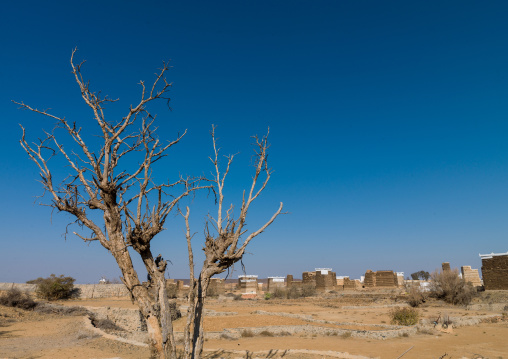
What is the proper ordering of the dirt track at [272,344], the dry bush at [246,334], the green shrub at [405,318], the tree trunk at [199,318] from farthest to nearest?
the green shrub at [405,318]
the dry bush at [246,334]
the dirt track at [272,344]
the tree trunk at [199,318]

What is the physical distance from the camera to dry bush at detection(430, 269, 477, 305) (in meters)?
28.0

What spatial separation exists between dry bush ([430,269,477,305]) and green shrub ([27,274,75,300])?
3505cm

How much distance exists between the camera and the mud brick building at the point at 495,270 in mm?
26844

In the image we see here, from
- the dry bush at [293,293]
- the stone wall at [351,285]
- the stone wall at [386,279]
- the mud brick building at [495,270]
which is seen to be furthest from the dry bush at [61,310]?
the stone wall at [386,279]

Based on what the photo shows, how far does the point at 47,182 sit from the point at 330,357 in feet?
29.0

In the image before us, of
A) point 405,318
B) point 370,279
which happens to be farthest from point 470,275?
point 405,318

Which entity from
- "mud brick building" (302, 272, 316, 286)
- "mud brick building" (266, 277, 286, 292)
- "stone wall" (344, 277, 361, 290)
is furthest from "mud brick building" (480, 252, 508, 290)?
"mud brick building" (266, 277, 286, 292)

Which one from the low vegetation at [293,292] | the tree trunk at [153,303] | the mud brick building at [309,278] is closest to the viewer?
the tree trunk at [153,303]

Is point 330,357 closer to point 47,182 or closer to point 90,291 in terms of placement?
point 47,182

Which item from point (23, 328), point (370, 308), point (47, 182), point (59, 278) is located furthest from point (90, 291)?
point (47, 182)

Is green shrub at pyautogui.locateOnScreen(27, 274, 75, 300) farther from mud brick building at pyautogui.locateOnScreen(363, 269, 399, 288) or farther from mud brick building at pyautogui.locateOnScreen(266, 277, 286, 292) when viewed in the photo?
mud brick building at pyautogui.locateOnScreen(363, 269, 399, 288)

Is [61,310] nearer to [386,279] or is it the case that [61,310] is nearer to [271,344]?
[271,344]

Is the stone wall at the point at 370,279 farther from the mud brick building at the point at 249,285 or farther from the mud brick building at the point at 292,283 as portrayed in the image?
the mud brick building at the point at 249,285

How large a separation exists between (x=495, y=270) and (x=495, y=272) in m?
0.17
